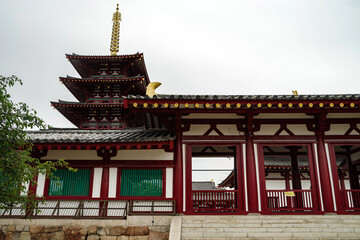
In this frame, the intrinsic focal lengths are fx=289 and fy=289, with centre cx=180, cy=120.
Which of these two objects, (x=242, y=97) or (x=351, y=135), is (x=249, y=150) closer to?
(x=242, y=97)

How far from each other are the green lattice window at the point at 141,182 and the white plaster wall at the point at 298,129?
216 inches

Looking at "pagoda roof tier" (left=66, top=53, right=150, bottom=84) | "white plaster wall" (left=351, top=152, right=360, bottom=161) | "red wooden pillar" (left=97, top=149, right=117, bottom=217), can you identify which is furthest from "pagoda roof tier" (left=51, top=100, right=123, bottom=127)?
"white plaster wall" (left=351, top=152, right=360, bottom=161)

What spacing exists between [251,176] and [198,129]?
268 cm

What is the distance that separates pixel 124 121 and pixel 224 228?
12.3 meters

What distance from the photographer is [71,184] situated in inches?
437

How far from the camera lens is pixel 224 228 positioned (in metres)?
9.16

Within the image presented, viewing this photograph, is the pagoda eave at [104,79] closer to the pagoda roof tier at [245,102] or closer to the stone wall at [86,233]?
the pagoda roof tier at [245,102]

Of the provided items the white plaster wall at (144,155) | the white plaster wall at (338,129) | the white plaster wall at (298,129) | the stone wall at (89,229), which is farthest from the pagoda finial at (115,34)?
the white plaster wall at (338,129)

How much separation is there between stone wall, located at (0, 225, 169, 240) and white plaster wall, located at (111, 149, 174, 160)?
2.61 m

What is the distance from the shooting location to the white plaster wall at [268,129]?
37.6 ft

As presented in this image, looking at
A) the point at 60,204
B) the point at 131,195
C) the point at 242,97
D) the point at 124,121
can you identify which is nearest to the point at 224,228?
the point at 131,195

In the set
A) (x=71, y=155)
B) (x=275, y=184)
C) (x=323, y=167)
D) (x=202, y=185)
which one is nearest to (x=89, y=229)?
(x=71, y=155)

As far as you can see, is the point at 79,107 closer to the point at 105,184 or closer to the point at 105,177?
the point at 105,177

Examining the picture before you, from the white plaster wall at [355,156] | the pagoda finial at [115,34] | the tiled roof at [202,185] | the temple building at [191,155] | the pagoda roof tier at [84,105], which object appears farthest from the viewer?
the tiled roof at [202,185]
